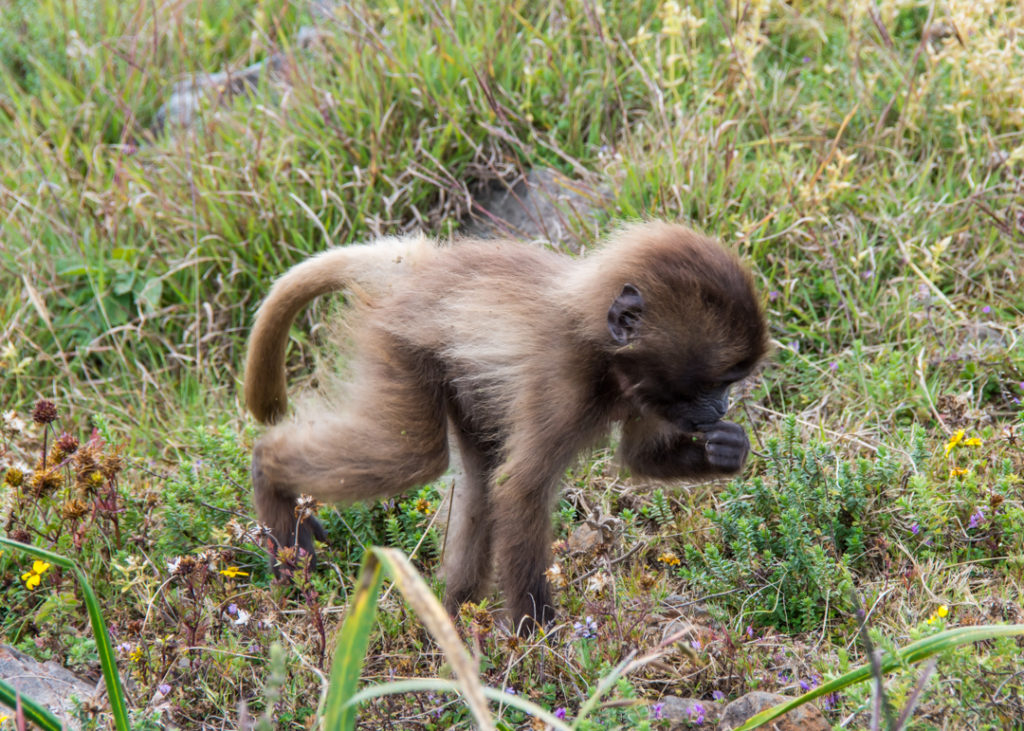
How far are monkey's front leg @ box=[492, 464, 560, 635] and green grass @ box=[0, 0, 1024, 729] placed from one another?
123 millimetres

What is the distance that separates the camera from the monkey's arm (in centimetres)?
379

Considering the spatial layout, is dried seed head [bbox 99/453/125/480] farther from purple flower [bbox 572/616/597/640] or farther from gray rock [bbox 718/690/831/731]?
gray rock [bbox 718/690/831/731]

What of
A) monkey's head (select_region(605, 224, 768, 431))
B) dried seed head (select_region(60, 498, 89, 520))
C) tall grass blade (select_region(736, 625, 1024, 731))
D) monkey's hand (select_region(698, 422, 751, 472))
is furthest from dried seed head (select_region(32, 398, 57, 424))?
tall grass blade (select_region(736, 625, 1024, 731))

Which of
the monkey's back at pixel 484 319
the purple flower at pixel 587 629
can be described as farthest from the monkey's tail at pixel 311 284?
the purple flower at pixel 587 629

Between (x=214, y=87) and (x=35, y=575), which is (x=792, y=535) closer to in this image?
(x=35, y=575)

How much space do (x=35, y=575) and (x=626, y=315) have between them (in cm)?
233

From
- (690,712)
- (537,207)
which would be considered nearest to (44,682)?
(690,712)

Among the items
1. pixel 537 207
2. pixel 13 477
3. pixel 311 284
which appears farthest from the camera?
pixel 537 207

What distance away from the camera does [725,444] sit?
3795 mm

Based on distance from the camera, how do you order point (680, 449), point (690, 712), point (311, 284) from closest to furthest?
1. point (690, 712)
2. point (680, 449)
3. point (311, 284)

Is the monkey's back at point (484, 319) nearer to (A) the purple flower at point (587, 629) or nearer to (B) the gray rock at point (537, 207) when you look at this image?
(A) the purple flower at point (587, 629)

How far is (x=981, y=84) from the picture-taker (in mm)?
5652

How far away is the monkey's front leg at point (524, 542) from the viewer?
356 cm

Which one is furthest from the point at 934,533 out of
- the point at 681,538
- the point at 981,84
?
the point at 981,84
